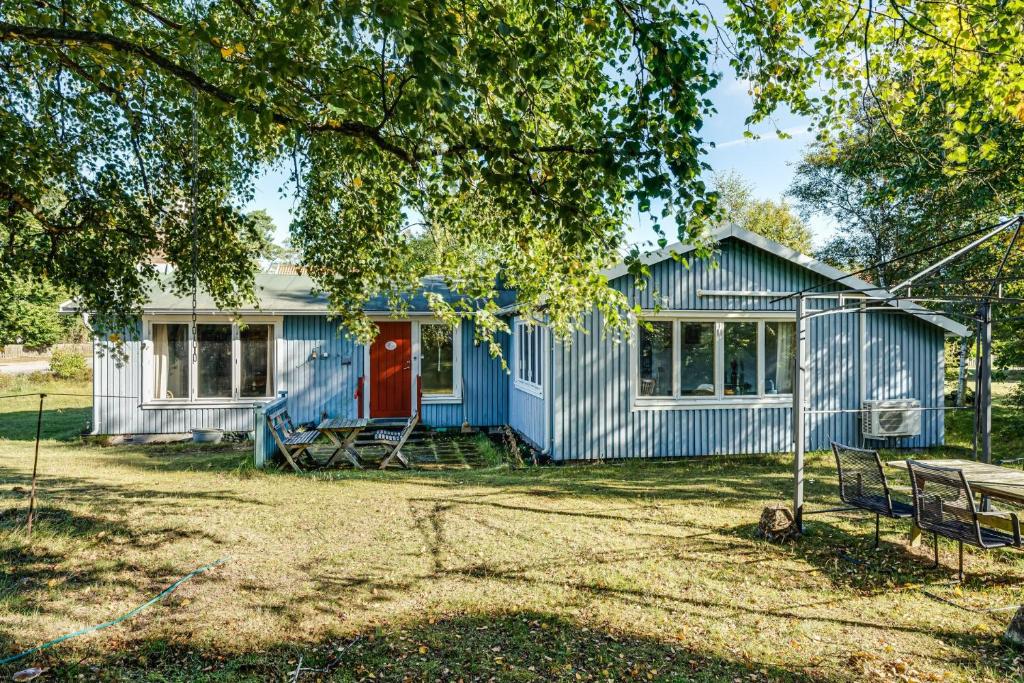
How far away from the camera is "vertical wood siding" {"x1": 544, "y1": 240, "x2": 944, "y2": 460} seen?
9.98 m

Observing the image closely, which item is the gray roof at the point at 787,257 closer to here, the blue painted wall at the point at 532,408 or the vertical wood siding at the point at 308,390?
the blue painted wall at the point at 532,408

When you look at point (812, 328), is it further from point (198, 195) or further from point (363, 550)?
point (198, 195)

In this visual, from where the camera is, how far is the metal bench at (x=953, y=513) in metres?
4.77

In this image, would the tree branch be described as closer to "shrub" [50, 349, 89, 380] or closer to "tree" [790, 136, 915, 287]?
"tree" [790, 136, 915, 287]

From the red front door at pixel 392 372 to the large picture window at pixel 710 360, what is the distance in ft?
18.1

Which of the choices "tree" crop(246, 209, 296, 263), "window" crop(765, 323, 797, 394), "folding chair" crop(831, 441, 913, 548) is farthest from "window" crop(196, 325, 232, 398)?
"folding chair" crop(831, 441, 913, 548)

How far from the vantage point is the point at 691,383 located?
10.4 metres

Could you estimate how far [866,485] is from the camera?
5.88m

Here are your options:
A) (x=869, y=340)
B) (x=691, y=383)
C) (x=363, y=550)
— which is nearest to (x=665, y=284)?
(x=691, y=383)

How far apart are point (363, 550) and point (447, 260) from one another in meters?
3.51

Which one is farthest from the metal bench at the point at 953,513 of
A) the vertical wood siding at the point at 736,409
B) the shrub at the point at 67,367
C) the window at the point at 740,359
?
the shrub at the point at 67,367

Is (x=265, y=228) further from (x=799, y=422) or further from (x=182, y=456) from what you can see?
(x=799, y=422)

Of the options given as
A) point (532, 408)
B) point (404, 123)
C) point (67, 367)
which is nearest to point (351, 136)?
point (404, 123)

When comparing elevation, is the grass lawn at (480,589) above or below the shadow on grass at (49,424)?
below
